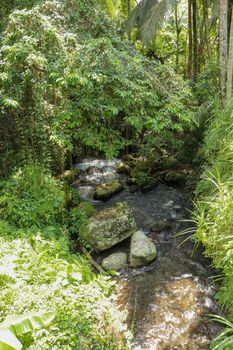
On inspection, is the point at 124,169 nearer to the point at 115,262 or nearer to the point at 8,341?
the point at 115,262

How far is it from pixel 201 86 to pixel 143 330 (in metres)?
6.01

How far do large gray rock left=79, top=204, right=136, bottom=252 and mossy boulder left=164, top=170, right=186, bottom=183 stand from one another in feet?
9.04

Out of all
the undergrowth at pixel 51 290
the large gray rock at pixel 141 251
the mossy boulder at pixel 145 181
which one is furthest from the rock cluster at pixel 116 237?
the mossy boulder at pixel 145 181

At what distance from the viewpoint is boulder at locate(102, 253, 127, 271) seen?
5.18 metres

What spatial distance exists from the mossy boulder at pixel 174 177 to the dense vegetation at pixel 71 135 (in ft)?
3.21

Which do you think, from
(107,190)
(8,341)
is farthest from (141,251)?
(8,341)

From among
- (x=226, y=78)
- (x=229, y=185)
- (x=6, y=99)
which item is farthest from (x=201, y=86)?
(x=6, y=99)

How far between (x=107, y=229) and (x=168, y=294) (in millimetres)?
1674

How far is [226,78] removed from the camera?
620 centimetres

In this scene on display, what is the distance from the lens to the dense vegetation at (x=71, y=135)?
3420 mm

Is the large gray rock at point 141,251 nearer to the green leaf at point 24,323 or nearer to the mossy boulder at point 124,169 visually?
the green leaf at point 24,323

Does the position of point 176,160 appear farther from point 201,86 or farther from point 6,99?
point 6,99

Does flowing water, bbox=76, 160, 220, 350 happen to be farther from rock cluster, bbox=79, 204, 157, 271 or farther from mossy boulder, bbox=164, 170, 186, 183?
mossy boulder, bbox=164, 170, 186, 183

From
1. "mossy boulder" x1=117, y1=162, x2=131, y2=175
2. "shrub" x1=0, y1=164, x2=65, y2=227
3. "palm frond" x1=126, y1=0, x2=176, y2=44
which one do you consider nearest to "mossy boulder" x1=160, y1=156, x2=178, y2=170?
"mossy boulder" x1=117, y1=162, x2=131, y2=175
